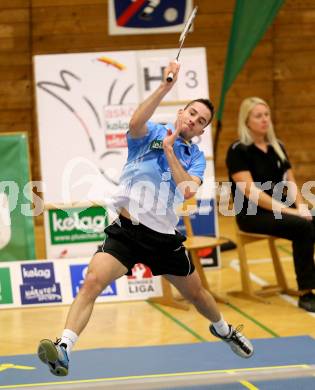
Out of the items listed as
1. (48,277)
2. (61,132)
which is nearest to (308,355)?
(48,277)

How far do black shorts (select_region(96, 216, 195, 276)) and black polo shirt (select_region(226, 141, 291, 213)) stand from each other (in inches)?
101

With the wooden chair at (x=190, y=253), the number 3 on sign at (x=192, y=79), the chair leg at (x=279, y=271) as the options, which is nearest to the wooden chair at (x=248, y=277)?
the chair leg at (x=279, y=271)

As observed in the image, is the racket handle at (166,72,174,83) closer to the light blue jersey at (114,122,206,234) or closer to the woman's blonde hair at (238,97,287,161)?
the light blue jersey at (114,122,206,234)

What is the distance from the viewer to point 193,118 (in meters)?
6.07

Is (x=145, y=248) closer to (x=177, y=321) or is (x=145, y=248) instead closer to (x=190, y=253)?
(x=177, y=321)

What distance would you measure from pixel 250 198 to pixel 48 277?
205cm

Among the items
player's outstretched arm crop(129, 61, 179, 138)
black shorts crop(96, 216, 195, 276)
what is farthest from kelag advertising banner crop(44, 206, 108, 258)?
player's outstretched arm crop(129, 61, 179, 138)

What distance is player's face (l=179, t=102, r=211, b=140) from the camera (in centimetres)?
607

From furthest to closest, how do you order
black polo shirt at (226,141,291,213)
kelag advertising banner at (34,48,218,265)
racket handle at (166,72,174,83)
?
1. kelag advertising banner at (34,48,218,265)
2. black polo shirt at (226,141,291,213)
3. racket handle at (166,72,174,83)

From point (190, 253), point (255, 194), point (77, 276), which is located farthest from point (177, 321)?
point (255, 194)

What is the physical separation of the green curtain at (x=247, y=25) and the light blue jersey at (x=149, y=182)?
3.83 meters

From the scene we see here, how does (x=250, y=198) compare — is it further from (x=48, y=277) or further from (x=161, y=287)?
(x=48, y=277)

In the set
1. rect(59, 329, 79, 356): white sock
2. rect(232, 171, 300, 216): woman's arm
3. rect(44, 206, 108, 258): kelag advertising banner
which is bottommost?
rect(59, 329, 79, 356): white sock

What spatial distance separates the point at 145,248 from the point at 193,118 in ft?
2.93
